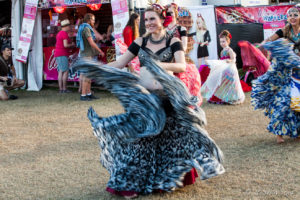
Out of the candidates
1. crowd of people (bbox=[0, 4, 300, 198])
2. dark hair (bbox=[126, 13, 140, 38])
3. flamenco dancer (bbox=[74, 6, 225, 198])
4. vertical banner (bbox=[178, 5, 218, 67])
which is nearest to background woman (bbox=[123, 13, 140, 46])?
dark hair (bbox=[126, 13, 140, 38])

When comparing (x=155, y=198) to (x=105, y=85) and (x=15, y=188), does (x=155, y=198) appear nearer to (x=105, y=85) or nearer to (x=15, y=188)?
(x=105, y=85)

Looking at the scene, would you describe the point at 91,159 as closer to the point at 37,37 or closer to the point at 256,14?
the point at 37,37

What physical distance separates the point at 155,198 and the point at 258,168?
126 centimetres

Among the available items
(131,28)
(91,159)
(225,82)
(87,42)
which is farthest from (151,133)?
(87,42)

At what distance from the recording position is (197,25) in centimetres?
1055

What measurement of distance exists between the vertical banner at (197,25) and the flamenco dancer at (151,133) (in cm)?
711

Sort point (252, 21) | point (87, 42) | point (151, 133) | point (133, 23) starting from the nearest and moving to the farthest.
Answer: point (151, 133), point (133, 23), point (87, 42), point (252, 21)

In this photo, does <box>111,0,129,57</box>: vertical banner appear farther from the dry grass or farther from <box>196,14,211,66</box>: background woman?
<box>196,14,211,66</box>: background woman

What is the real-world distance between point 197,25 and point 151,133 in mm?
7640

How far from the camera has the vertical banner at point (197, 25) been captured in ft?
34.6

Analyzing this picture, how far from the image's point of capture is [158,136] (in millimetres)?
3516

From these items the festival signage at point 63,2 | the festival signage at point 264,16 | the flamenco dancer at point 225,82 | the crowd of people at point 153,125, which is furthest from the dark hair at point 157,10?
the festival signage at point 264,16

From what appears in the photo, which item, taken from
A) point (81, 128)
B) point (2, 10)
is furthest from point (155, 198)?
point (2, 10)

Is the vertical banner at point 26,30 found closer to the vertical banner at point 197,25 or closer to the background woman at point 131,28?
the background woman at point 131,28
